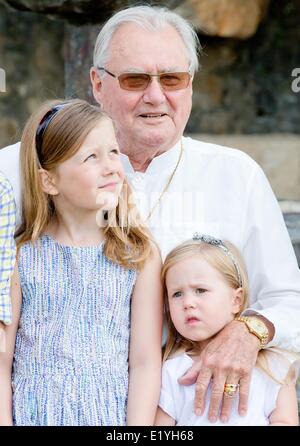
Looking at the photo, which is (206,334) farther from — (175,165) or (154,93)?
(154,93)

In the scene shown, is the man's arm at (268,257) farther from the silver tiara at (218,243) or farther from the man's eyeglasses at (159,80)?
the man's eyeglasses at (159,80)

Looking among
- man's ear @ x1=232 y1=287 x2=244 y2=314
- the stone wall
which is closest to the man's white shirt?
man's ear @ x1=232 y1=287 x2=244 y2=314

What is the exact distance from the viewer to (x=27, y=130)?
261 centimetres

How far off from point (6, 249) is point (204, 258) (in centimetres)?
53

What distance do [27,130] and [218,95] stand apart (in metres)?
4.87

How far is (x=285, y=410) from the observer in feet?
8.04

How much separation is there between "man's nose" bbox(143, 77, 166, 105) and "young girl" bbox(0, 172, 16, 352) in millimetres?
578

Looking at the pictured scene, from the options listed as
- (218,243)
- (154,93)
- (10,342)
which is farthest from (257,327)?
(154,93)

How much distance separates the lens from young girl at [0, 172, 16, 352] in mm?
2465

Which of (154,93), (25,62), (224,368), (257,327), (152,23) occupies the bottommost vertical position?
(224,368)

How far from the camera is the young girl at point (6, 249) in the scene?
97.0 inches

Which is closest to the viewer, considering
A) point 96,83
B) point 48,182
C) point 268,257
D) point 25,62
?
point 48,182

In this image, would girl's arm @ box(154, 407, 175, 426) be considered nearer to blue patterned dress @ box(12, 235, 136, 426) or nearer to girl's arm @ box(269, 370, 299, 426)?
blue patterned dress @ box(12, 235, 136, 426)
